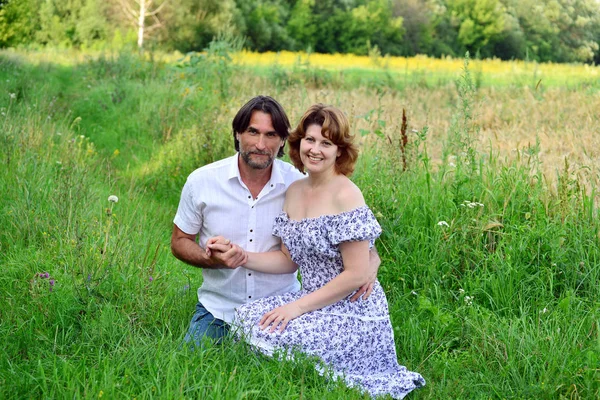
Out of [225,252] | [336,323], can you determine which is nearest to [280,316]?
[336,323]

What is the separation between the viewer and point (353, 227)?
3648mm

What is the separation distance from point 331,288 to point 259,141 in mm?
926

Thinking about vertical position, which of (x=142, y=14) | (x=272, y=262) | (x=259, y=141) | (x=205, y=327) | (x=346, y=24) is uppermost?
(x=259, y=141)

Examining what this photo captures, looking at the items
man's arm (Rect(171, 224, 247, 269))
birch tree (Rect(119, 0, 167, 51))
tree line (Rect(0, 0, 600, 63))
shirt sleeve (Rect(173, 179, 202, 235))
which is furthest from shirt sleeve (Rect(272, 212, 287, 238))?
birch tree (Rect(119, 0, 167, 51))

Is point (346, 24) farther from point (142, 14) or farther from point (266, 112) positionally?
point (266, 112)

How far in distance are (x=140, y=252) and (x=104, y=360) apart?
1.76 meters

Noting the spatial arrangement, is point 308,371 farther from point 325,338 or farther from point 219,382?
point 219,382

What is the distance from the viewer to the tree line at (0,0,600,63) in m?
42.8

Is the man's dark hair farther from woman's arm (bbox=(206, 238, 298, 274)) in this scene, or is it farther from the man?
woman's arm (bbox=(206, 238, 298, 274))

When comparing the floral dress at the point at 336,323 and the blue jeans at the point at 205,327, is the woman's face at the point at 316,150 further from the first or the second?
the blue jeans at the point at 205,327

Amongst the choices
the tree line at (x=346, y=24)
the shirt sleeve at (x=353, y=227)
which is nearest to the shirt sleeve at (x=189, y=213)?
the shirt sleeve at (x=353, y=227)

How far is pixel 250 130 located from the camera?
3.96m

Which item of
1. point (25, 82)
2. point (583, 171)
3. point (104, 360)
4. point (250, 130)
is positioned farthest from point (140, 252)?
point (25, 82)

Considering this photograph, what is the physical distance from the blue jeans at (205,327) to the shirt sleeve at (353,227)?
0.83m
